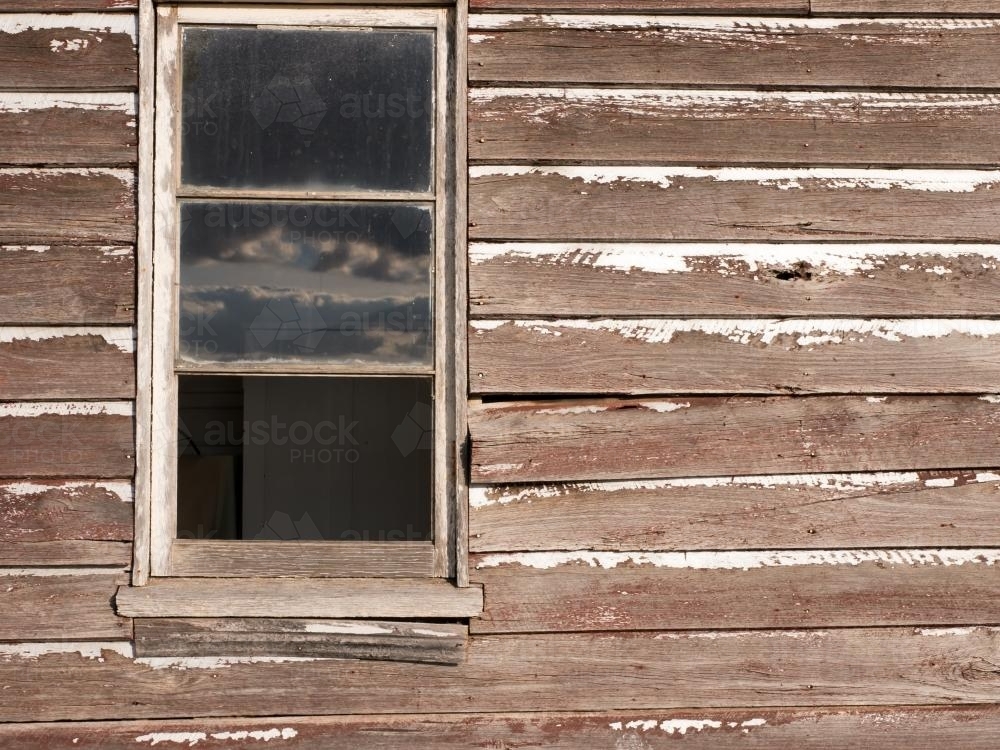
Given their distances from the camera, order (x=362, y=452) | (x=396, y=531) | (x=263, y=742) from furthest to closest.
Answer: (x=362, y=452) → (x=396, y=531) → (x=263, y=742)

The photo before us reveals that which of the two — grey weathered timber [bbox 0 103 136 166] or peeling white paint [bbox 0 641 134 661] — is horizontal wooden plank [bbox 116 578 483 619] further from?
grey weathered timber [bbox 0 103 136 166]

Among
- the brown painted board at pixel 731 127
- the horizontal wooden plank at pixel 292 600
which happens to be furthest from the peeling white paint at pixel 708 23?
the horizontal wooden plank at pixel 292 600

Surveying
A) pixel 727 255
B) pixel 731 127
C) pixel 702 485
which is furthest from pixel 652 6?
pixel 702 485

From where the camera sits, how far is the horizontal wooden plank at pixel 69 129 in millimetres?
1944

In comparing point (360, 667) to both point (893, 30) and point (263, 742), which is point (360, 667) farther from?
point (893, 30)

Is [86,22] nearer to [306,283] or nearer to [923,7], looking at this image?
[306,283]

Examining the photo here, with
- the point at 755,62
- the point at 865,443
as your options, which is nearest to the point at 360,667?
the point at 865,443

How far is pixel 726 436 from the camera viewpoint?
76.9 inches

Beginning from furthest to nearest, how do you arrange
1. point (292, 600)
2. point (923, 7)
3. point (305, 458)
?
point (305, 458) → point (923, 7) → point (292, 600)

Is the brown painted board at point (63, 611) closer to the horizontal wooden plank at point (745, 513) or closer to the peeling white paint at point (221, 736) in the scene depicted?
the peeling white paint at point (221, 736)

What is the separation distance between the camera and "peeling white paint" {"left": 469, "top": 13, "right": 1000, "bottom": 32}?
6.49 ft

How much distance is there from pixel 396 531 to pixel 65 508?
79 cm

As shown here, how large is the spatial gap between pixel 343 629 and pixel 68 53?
5.06 ft

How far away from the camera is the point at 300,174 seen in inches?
79.3
